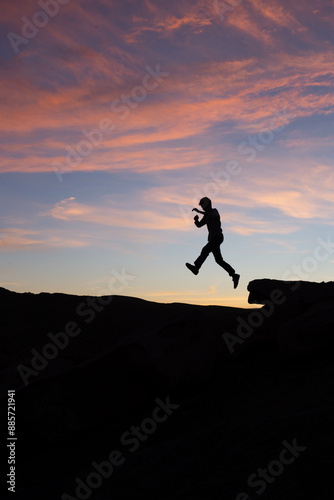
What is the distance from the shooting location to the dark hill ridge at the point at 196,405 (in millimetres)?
4508

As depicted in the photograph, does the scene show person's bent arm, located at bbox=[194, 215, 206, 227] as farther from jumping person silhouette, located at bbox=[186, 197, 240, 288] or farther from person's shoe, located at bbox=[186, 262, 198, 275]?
person's shoe, located at bbox=[186, 262, 198, 275]

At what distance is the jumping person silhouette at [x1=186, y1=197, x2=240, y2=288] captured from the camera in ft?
34.6

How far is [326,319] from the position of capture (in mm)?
6922

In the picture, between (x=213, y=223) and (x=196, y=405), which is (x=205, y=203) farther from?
(x=196, y=405)

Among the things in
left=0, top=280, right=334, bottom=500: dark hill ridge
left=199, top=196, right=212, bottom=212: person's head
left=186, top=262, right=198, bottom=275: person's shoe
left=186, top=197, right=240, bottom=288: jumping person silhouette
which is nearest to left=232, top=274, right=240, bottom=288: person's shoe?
left=186, top=197, right=240, bottom=288: jumping person silhouette

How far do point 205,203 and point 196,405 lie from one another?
4.92m

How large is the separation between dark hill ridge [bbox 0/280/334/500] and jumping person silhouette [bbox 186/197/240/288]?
4.01 feet

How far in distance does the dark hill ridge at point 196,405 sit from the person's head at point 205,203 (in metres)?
1.99

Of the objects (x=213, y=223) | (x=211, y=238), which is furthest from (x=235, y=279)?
(x=213, y=223)

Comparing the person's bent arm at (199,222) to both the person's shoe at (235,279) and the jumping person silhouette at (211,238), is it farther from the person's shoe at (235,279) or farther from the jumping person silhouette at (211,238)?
the person's shoe at (235,279)

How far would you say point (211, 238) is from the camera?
10750 millimetres

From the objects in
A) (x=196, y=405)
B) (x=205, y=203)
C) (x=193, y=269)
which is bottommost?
(x=196, y=405)

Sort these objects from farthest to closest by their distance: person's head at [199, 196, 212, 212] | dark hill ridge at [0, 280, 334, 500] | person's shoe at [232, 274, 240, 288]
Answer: person's shoe at [232, 274, 240, 288]
person's head at [199, 196, 212, 212]
dark hill ridge at [0, 280, 334, 500]

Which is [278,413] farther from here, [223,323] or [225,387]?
[223,323]
